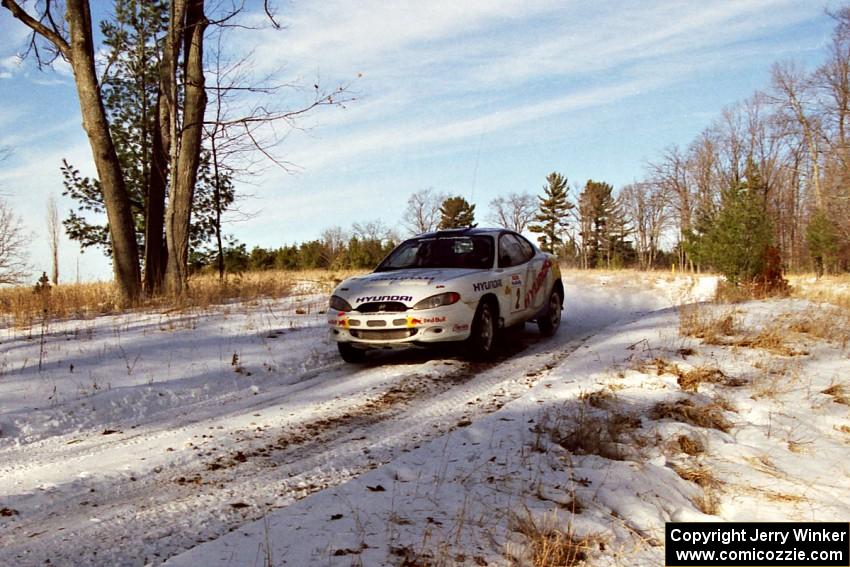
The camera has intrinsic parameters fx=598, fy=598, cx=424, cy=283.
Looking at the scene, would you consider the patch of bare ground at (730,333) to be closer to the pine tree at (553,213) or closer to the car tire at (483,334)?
the car tire at (483,334)

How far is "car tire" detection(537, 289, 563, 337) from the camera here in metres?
9.68

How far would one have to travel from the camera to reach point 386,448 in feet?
13.8

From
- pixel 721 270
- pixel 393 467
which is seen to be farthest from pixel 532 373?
pixel 721 270

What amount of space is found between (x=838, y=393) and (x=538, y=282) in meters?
4.40

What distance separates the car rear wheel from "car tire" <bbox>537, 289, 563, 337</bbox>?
2.05 meters

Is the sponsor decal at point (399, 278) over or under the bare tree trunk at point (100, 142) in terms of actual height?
under

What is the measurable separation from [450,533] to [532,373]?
162 inches

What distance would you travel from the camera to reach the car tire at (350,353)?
7.44 metres

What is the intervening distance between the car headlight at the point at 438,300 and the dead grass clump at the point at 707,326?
3.02 meters

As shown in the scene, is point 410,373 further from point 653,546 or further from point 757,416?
point 653,546

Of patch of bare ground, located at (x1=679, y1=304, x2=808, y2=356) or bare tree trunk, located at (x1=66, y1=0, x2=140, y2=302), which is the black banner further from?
bare tree trunk, located at (x1=66, y1=0, x2=140, y2=302)

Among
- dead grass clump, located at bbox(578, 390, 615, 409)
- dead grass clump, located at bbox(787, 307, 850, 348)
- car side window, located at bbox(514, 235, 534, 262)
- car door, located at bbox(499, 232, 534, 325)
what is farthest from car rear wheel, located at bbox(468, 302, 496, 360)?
dead grass clump, located at bbox(787, 307, 850, 348)

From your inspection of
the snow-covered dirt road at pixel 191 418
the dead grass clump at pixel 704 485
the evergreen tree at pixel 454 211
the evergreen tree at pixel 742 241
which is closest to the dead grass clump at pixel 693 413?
the dead grass clump at pixel 704 485

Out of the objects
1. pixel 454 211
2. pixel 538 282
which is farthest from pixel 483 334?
pixel 454 211
